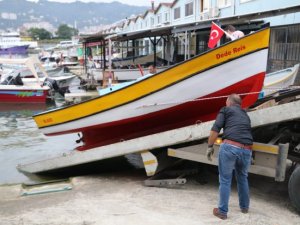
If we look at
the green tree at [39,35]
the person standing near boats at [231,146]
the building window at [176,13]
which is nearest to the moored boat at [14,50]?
the building window at [176,13]

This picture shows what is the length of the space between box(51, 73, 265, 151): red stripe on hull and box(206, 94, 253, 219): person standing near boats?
2.06m

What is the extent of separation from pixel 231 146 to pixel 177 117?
269cm

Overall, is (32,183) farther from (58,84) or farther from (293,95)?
(58,84)

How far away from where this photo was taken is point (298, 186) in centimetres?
516

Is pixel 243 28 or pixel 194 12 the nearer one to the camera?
pixel 243 28

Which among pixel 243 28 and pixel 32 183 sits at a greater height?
pixel 243 28

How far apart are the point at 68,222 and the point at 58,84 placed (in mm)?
18543

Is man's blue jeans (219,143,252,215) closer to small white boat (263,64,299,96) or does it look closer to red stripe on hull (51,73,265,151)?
red stripe on hull (51,73,265,151)

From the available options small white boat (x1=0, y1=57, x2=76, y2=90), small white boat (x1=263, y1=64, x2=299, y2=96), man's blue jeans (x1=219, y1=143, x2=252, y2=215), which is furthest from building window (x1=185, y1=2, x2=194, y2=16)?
man's blue jeans (x1=219, y1=143, x2=252, y2=215)

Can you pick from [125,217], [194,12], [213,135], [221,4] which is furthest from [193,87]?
[194,12]

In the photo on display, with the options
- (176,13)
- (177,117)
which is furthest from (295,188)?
(176,13)

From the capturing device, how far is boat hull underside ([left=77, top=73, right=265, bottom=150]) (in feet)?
22.3

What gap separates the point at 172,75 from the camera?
6.80 m

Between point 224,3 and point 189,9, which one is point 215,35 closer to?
point 224,3
